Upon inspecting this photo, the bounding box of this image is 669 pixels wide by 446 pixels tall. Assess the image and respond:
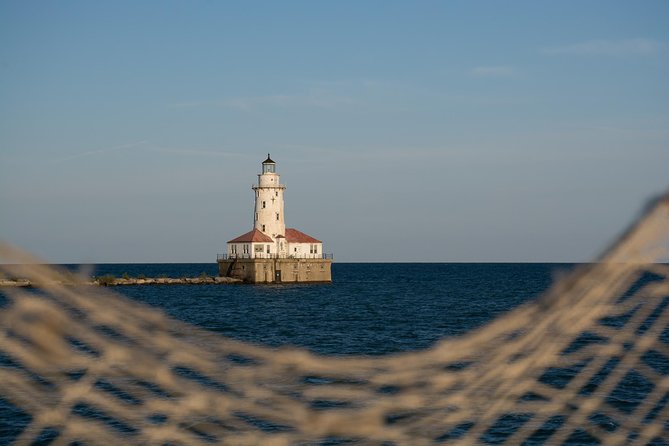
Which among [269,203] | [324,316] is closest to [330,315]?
[324,316]

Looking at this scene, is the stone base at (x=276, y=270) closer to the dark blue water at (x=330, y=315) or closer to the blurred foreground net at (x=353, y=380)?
the dark blue water at (x=330, y=315)

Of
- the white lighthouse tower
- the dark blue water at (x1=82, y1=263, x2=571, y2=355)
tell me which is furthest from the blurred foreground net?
the white lighthouse tower

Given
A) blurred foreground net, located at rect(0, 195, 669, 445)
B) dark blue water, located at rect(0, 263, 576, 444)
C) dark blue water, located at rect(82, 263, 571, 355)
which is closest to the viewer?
blurred foreground net, located at rect(0, 195, 669, 445)

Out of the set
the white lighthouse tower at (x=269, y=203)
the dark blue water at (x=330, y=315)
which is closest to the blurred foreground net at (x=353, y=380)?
the dark blue water at (x=330, y=315)

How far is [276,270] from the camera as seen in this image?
107 meters

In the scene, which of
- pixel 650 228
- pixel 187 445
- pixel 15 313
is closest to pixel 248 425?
pixel 187 445

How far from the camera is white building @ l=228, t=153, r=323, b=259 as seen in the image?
103438mm

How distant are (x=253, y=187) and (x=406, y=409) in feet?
262

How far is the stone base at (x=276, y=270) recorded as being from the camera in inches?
4198

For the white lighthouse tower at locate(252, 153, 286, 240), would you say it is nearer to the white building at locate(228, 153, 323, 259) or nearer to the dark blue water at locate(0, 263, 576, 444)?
the white building at locate(228, 153, 323, 259)

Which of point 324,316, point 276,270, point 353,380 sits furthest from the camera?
point 276,270

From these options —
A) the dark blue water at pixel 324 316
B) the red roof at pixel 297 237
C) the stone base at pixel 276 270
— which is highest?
the red roof at pixel 297 237

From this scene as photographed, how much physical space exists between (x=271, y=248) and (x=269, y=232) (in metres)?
2.36

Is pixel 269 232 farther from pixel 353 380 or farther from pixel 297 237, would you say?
pixel 353 380
